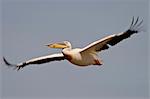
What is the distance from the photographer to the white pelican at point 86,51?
5.92m

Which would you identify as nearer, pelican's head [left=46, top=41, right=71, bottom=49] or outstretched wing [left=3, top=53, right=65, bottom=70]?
pelican's head [left=46, top=41, right=71, bottom=49]

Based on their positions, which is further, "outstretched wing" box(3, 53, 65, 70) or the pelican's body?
"outstretched wing" box(3, 53, 65, 70)

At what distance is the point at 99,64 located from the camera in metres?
6.16

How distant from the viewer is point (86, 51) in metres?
6.06

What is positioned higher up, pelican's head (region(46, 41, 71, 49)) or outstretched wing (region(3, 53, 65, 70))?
pelican's head (region(46, 41, 71, 49))

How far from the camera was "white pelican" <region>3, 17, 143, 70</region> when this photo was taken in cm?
592

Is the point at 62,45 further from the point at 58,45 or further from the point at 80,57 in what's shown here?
the point at 80,57

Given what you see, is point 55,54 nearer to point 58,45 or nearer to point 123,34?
point 58,45

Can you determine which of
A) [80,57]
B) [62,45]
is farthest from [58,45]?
[80,57]

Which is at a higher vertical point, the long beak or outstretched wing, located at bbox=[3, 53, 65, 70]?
the long beak

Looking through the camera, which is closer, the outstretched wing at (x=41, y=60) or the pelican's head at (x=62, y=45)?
the pelican's head at (x=62, y=45)

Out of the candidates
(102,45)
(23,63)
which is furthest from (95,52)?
(23,63)

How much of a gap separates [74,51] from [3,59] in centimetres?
75

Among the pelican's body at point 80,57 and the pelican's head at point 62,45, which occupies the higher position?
the pelican's head at point 62,45
